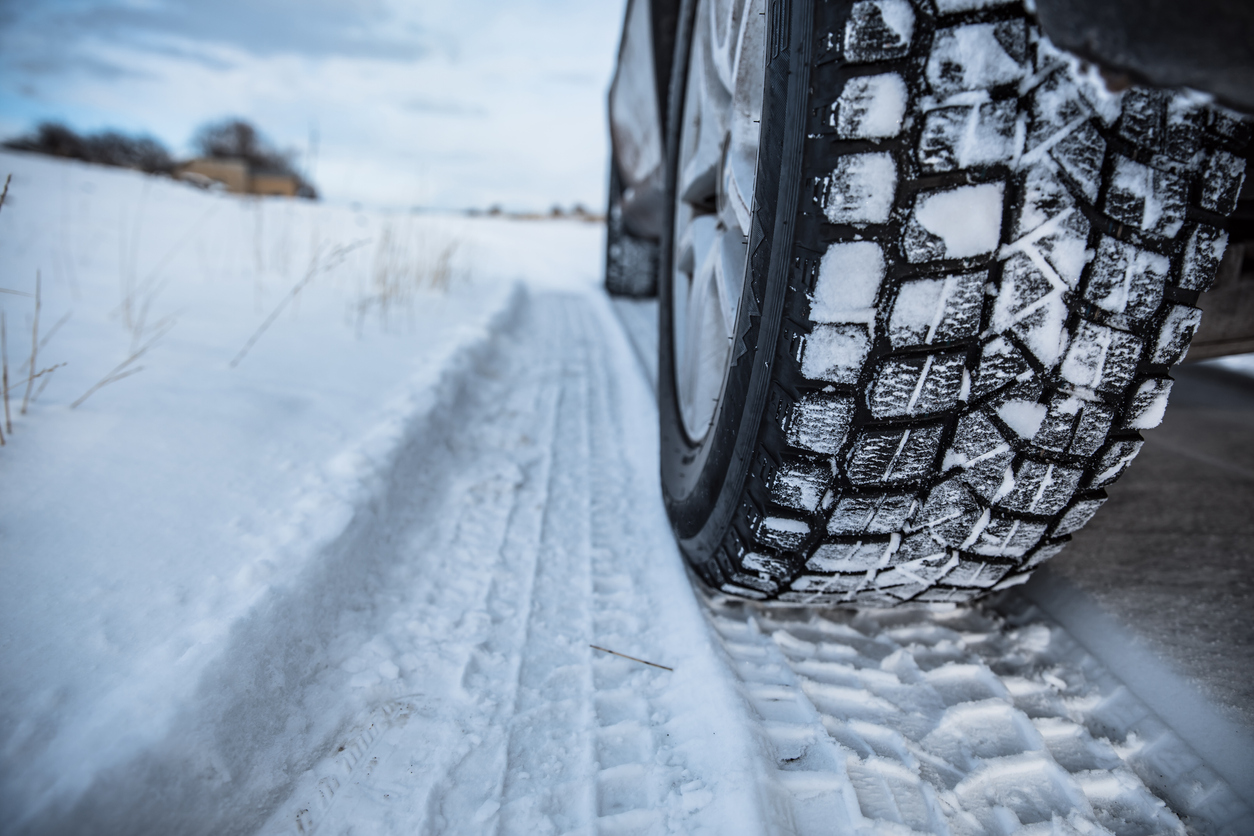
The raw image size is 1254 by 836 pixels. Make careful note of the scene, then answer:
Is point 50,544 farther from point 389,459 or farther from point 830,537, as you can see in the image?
point 830,537

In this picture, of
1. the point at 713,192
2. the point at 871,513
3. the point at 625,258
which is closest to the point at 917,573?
the point at 871,513

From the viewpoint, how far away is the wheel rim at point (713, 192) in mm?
878

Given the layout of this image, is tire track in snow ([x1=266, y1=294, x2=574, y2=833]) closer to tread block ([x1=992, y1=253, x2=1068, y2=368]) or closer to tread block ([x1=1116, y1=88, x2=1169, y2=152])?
tread block ([x1=992, y1=253, x2=1068, y2=368])

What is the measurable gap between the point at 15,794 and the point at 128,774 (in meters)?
0.08

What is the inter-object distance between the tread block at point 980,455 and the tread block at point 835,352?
0.54 feet

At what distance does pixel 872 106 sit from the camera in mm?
597

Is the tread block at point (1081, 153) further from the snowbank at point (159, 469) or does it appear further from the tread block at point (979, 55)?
the snowbank at point (159, 469)

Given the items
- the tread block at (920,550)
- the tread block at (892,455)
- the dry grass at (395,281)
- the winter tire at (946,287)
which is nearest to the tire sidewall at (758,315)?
the winter tire at (946,287)

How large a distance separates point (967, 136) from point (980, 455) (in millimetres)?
387

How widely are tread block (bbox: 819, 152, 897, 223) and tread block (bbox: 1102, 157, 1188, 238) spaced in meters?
0.25

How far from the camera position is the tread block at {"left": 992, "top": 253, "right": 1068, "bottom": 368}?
63 centimetres

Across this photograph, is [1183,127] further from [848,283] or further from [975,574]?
[975,574]

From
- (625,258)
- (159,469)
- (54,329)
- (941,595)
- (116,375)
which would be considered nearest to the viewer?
(941,595)

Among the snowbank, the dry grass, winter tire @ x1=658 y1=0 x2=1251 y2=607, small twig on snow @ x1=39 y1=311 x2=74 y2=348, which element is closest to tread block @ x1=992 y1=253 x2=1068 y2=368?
winter tire @ x1=658 y1=0 x2=1251 y2=607
